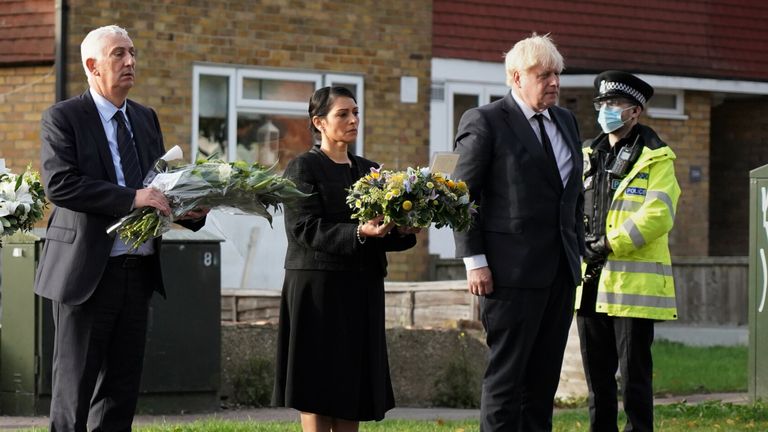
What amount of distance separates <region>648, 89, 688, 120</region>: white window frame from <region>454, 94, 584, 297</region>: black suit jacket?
1218 cm

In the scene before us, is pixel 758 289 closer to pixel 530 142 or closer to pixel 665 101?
pixel 530 142

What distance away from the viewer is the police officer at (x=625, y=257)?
732 cm

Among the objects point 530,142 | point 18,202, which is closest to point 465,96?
point 530,142

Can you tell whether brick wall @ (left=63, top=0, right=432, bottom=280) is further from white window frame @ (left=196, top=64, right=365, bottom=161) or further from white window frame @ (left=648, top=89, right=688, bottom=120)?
white window frame @ (left=648, top=89, right=688, bottom=120)

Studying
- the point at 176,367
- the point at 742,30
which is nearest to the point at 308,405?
the point at 176,367

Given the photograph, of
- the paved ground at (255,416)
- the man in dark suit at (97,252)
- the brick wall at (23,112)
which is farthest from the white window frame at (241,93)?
the man in dark suit at (97,252)

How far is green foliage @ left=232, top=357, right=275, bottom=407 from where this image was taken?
410 inches

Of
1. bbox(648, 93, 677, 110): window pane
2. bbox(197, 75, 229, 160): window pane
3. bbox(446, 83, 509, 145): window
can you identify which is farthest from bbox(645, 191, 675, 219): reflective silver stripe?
bbox(648, 93, 677, 110): window pane

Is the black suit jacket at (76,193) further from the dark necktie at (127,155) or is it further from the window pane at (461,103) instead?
the window pane at (461,103)

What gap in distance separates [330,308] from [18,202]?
4.94ft

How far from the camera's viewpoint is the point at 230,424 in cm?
836

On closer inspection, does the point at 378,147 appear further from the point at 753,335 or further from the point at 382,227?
the point at 382,227

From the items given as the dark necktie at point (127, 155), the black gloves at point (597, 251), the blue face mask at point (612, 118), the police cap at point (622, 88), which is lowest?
the black gloves at point (597, 251)

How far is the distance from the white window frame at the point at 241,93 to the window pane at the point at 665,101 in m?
4.70
